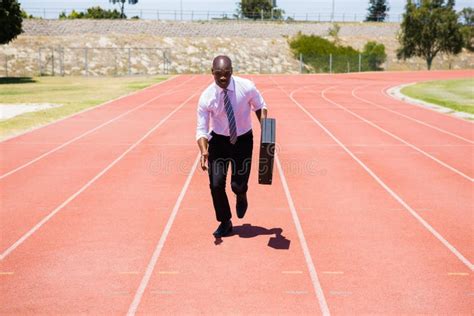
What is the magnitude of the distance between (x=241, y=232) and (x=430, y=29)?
202ft

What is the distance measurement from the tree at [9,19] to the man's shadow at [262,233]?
126ft

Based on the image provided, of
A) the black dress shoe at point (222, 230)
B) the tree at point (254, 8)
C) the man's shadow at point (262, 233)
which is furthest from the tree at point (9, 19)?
the tree at point (254, 8)

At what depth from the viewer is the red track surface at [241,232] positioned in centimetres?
476

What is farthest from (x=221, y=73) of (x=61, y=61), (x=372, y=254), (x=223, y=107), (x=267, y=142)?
(x=61, y=61)

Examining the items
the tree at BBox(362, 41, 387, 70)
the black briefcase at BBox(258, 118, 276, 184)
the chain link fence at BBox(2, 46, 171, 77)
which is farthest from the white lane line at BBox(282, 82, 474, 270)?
the tree at BBox(362, 41, 387, 70)

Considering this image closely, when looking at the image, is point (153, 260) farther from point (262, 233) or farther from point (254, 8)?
point (254, 8)

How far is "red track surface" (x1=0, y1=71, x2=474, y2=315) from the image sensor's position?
4758 millimetres

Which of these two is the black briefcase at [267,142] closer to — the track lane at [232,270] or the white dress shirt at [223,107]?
the white dress shirt at [223,107]

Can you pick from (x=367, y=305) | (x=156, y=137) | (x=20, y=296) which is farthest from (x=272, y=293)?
(x=156, y=137)

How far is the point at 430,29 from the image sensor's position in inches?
2462

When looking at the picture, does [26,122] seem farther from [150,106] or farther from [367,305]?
[367,305]

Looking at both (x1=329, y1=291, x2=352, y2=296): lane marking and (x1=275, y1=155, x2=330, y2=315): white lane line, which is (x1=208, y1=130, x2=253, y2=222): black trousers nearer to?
(x1=275, y1=155, x2=330, y2=315): white lane line

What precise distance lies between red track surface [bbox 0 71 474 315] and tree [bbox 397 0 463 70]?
175 feet

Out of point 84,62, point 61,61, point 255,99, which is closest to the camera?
point 255,99
